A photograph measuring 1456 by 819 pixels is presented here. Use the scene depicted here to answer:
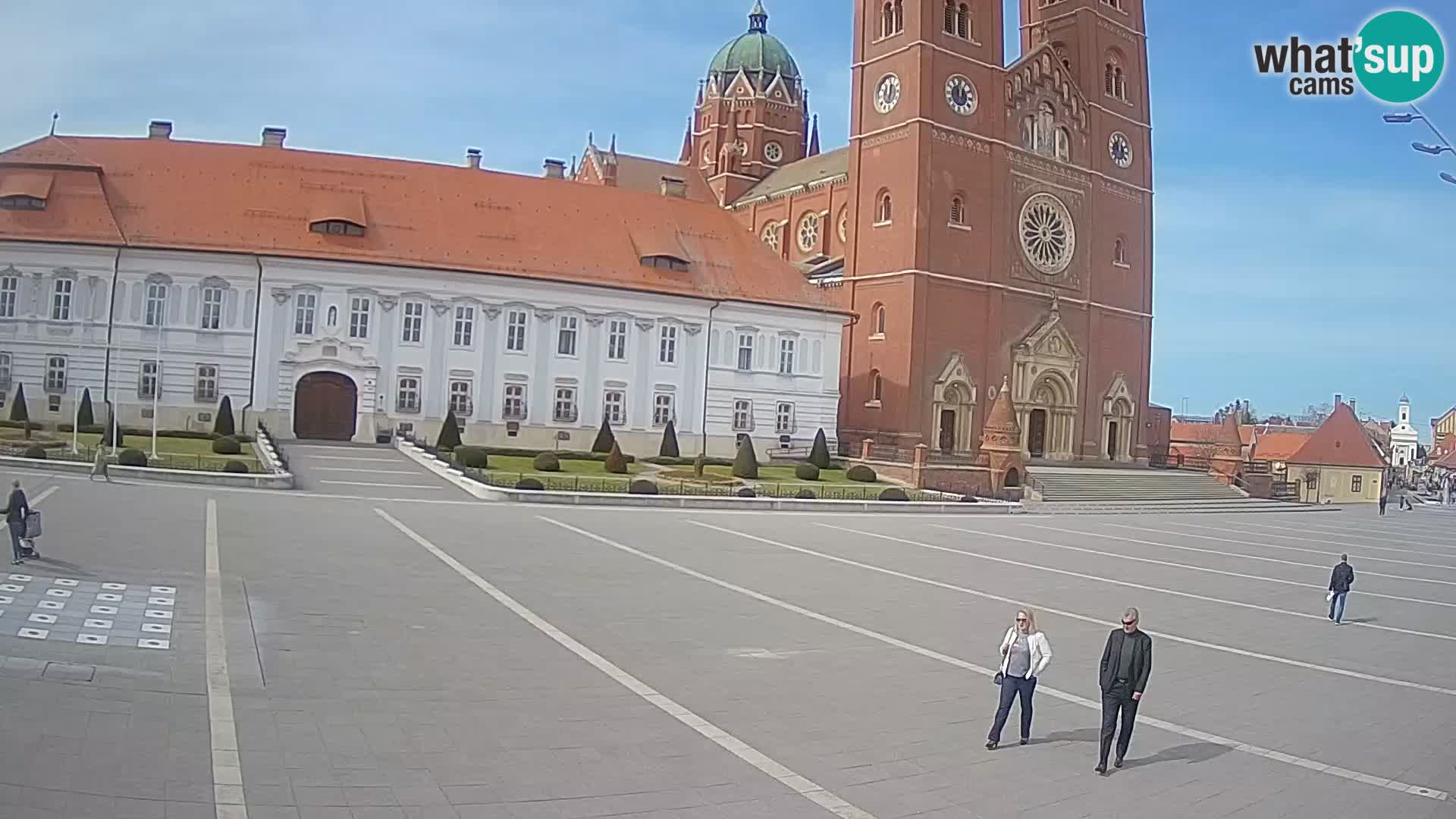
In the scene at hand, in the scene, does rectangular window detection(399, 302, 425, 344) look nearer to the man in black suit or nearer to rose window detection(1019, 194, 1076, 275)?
rose window detection(1019, 194, 1076, 275)

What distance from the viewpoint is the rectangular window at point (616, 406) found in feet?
167

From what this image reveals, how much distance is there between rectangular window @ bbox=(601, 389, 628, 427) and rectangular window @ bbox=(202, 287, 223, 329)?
1558cm

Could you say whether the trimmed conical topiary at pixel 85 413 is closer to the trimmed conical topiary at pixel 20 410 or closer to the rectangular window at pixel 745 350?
the trimmed conical topiary at pixel 20 410

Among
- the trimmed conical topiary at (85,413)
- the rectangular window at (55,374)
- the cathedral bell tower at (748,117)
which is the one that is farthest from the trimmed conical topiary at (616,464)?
the cathedral bell tower at (748,117)

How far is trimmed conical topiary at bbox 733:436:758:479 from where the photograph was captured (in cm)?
4341

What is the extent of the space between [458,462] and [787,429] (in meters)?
20.1

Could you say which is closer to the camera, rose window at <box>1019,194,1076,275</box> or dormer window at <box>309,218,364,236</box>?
dormer window at <box>309,218,364,236</box>

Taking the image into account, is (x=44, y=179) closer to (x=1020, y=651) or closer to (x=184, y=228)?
(x=184, y=228)

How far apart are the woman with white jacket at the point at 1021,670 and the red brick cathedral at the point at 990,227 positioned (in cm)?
4569

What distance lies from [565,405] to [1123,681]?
135 ft

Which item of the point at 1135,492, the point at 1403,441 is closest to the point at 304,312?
the point at 1135,492

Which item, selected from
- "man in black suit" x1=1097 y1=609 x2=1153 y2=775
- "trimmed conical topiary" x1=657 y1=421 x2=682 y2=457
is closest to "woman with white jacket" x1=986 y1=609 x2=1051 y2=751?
"man in black suit" x1=1097 y1=609 x2=1153 y2=775

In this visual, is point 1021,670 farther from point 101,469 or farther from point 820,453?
point 820,453

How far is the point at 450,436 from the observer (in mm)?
43281
